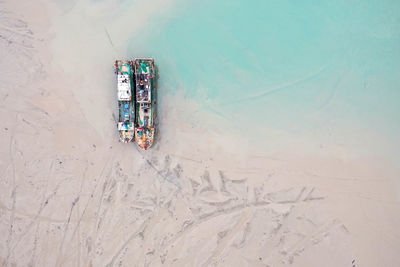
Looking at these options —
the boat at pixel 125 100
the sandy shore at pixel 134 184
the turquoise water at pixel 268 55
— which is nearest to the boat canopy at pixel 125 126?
the boat at pixel 125 100

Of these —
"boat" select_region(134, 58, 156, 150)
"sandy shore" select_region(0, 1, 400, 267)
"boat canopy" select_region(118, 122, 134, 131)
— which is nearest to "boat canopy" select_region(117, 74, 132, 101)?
"boat" select_region(134, 58, 156, 150)

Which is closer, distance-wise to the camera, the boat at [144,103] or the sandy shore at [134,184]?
the boat at [144,103]

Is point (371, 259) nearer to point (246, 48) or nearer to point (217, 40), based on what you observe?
point (246, 48)

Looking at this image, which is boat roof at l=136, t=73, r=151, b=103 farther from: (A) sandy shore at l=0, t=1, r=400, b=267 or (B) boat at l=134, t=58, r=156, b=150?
(A) sandy shore at l=0, t=1, r=400, b=267

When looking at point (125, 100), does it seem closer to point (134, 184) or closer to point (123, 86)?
point (123, 86)

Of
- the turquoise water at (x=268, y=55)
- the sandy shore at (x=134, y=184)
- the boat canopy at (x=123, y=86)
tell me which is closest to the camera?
the boat canopy at (x=123, y=86)

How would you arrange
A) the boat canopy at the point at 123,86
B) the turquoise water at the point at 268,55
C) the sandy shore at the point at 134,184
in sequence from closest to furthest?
the boat canopy at the point at 123,86
the sandy shore at the point at 134,184
the turquoise water at the point at 268,55

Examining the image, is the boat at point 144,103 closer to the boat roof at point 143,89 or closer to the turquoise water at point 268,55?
the boat roof at point 143,89
